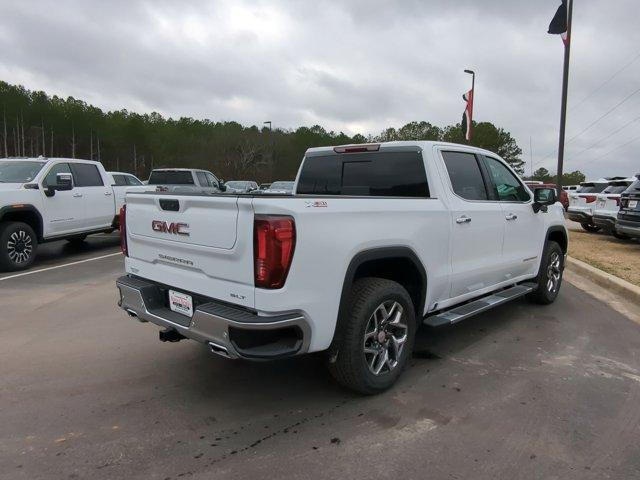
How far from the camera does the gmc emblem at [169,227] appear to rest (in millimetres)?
3385

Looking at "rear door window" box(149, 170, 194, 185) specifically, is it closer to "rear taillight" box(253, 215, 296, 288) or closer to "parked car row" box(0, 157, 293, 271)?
"parked car row" box(0, 157, 293, 271)

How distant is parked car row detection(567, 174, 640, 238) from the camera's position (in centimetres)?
1045

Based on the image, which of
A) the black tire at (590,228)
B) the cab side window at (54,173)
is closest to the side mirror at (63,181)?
the cab side window at (54,173)

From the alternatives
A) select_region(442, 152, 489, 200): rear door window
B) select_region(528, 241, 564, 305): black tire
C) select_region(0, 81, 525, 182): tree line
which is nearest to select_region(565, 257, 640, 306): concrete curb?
select_region(528, 241, 564, 305): black tire

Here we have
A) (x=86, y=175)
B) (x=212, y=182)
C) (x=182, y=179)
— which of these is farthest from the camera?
(x=212, y=182)

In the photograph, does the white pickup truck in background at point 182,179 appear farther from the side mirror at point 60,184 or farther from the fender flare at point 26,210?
the fender flare at point 26,210

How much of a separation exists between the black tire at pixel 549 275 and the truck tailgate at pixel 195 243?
175 inches

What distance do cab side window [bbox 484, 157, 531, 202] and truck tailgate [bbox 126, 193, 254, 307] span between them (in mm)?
3194

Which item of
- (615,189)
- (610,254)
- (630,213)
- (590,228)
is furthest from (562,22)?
(610,254)

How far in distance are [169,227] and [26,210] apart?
21.2 feet

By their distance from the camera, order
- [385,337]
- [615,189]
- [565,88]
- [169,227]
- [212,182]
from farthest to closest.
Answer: [212,182], [615,189], [565,88], [385,337], [169,227]

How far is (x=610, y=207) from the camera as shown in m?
12.8

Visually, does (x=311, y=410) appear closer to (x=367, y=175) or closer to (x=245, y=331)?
(x=245, y=331)

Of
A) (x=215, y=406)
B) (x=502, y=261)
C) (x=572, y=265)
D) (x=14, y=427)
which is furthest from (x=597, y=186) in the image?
(x=14, y=427)
